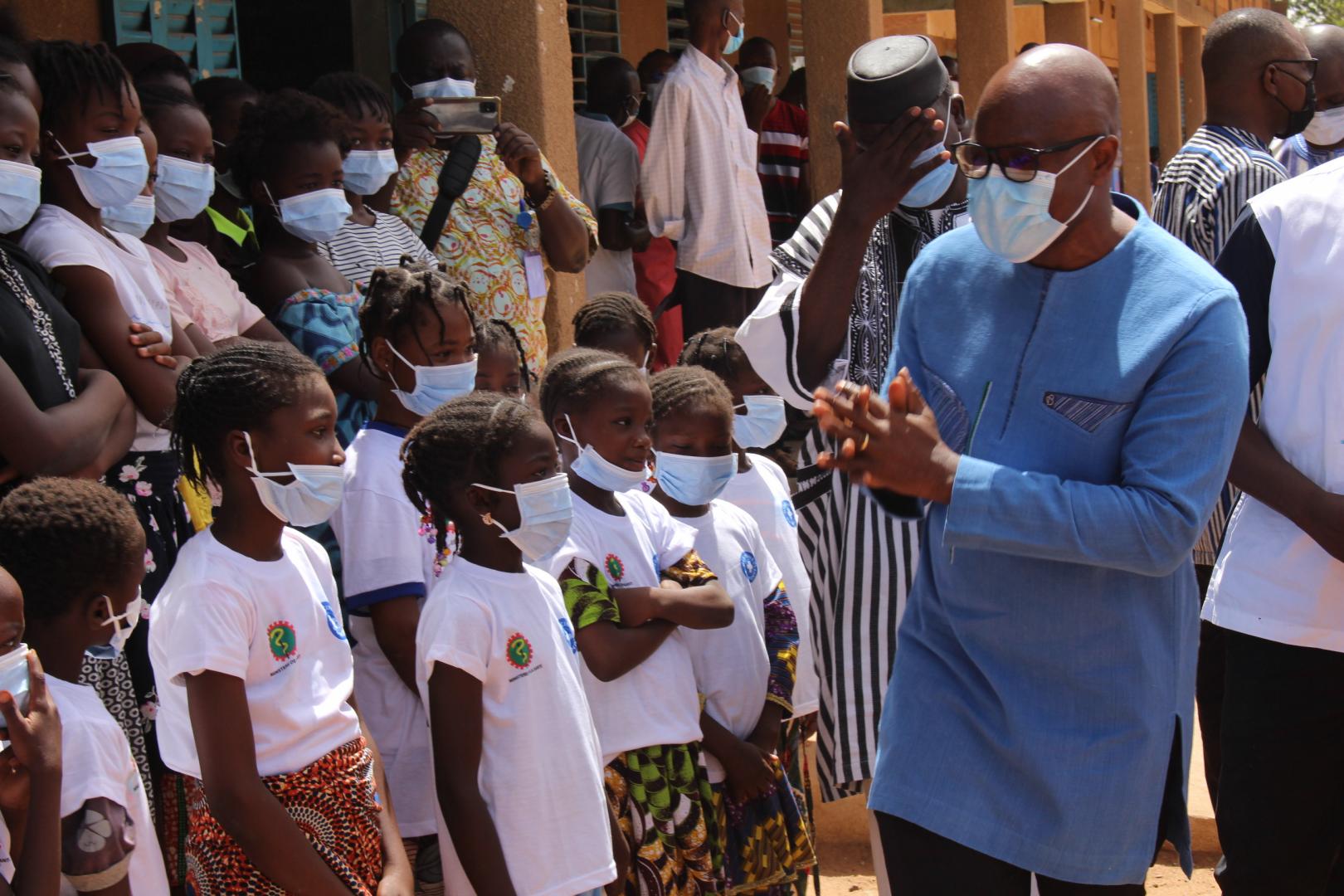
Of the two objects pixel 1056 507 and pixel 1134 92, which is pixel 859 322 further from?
pixel 1134 92

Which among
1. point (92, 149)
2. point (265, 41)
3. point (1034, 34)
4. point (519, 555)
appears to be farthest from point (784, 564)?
point (1034, 34)

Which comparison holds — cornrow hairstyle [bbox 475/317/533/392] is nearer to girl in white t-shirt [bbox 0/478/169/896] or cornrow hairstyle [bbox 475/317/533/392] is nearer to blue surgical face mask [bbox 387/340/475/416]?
blue surgical face mask [bbox 387/340/475/416]

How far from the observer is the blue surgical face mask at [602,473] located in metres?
3.79

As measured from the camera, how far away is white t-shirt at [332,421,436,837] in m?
A: 3.59

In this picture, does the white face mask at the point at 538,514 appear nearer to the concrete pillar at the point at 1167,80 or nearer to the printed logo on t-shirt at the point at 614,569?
the printed logo on t-shirt at the point at 614,569

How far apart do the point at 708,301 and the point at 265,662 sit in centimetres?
448

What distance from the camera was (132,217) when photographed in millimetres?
3875

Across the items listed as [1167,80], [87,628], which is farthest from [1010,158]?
[1167,80]

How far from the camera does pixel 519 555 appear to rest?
131 inches

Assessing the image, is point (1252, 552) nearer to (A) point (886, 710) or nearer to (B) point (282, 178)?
(A) point (886, 710)

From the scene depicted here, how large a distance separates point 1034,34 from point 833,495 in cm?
1952

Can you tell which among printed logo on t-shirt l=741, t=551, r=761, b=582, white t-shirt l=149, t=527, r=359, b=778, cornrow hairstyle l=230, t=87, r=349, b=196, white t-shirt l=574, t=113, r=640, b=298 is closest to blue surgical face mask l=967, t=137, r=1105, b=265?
white t-shirt l=149, t=527, r=359, b=778

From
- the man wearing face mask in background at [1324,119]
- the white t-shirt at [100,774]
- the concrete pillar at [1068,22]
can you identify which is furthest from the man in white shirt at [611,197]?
the concrete pillar at [1068,22]

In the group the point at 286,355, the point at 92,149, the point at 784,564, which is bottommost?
the point at 784,564
